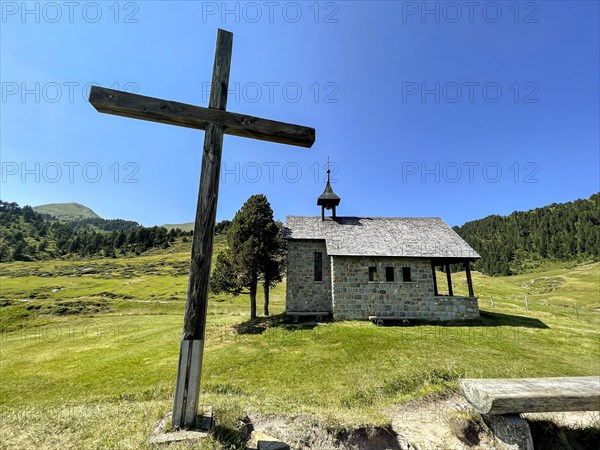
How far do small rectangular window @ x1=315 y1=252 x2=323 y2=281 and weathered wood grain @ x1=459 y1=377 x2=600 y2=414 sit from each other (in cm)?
1581

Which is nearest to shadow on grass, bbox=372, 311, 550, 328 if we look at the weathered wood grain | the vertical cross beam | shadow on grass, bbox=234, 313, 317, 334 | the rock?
shadow on grass, bbox=234, 313, 317, 334

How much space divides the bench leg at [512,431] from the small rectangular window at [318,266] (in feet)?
52.3

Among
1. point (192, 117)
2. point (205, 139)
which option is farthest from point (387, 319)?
point (192, 117)

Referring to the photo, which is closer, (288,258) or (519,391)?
(519,391)

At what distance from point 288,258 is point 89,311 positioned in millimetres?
29715

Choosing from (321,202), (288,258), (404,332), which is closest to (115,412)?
(404,332)

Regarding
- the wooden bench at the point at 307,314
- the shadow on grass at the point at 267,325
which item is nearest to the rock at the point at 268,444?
the shadow on grass at the point at 267,325

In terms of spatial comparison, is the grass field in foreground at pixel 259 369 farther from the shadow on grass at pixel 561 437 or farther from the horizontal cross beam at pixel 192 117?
the horizontal cross beam at pixel 192 117

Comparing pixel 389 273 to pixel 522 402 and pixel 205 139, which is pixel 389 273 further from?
pixel 205 139

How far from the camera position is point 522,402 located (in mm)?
3717

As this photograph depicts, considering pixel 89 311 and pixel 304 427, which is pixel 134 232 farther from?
pixel 304 427

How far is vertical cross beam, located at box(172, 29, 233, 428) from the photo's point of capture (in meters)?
3.83

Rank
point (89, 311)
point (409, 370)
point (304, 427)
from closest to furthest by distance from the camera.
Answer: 1. point (304, 427)
2. point (409, 370)
3. point (89, 311)

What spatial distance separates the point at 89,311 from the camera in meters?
32.8
